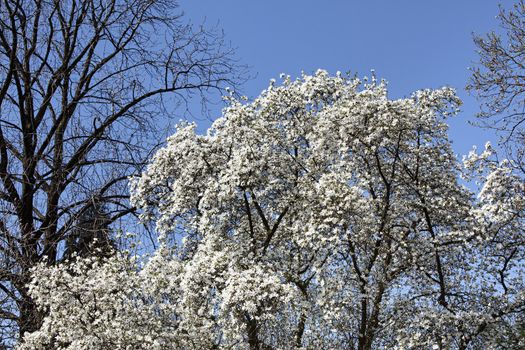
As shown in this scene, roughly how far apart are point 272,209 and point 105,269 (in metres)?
3.68

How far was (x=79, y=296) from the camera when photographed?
951cm

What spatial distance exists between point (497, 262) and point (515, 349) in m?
1.65

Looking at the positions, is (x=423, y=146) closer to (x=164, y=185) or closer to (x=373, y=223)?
(x=373, y=223)

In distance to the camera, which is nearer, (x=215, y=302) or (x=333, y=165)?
(x=215, y=302)

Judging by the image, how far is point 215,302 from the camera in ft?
32.2

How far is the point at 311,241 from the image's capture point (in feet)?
34.2

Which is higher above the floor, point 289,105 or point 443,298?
point 289,105

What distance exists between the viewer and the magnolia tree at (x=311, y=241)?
955 centimetres

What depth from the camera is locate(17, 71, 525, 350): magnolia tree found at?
9.55 metres

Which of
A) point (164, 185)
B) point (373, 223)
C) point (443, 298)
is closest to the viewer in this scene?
point (373, 223)

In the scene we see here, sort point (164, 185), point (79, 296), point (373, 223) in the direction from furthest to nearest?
1. point (164, 185)
2. point (373, 223)
3. point (79, 296)

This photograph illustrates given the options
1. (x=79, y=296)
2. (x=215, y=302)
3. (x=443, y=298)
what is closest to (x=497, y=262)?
(x=443, y=298)

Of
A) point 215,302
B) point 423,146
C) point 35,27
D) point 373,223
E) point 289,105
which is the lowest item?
point 215,302

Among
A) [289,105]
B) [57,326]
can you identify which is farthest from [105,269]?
[289,105]
